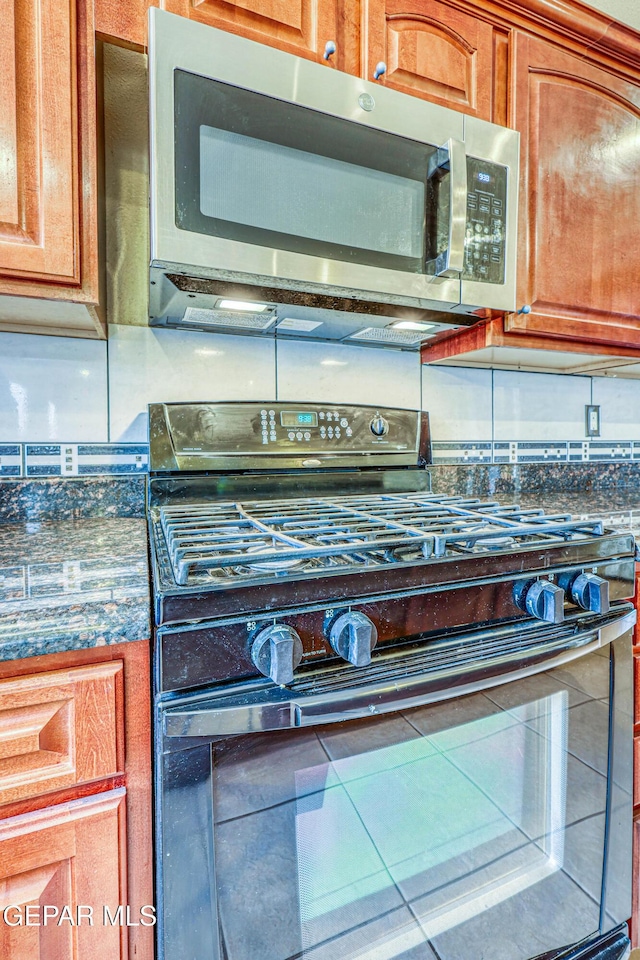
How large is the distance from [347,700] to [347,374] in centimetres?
94

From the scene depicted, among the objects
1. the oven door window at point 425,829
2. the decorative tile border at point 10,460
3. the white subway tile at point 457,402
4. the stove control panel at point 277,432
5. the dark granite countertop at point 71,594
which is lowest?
the oven door window at point 425,829

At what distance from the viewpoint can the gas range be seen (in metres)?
0.55

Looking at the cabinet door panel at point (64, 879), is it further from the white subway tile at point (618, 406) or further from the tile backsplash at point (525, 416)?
the white subway tile at point (618, 406)

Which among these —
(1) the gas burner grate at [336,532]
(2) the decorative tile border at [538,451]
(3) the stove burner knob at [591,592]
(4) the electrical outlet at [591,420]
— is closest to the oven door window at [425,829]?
(3) the stove burner knob at [591,592]

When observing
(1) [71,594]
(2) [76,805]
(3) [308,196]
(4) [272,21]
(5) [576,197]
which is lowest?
(2) [76,805]

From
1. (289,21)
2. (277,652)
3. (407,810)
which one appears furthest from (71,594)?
(289,21)

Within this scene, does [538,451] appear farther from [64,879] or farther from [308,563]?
[64,879]

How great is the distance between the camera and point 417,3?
3.24 ft

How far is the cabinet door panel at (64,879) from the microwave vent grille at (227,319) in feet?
2.93

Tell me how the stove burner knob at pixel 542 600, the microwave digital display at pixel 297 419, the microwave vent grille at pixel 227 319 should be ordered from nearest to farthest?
1. the stove burner knob at pixel 542 600
2. the microwave vent grille at pixel 227 319
3. the microwave digital display at pixel 297 419

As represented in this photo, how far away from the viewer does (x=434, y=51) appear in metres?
1.01

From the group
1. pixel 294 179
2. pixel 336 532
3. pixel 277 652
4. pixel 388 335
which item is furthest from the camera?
pixel 388 335

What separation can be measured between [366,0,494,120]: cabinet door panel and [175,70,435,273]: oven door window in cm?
18

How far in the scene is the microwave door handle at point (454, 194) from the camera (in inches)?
37.5
